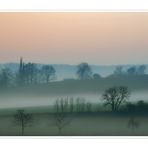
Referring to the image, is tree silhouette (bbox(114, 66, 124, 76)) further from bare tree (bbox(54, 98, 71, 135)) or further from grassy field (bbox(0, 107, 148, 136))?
bare tree (bbox(54, 98, 71, 135))

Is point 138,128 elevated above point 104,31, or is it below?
below

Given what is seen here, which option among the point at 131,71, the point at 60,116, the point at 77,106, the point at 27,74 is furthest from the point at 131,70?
the point at 27,74

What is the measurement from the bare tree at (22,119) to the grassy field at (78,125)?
21 mm

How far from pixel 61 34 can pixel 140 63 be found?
54 centimetres

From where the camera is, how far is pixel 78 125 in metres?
2.35

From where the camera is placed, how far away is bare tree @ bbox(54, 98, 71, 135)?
2.35 m

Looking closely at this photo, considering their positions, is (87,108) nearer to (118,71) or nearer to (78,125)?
(78,125)

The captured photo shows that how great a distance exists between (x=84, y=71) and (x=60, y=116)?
33cm

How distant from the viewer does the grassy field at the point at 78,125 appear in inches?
91.9

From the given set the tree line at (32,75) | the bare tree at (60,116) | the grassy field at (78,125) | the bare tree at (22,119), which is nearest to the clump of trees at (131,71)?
the tree line at (32,75)
